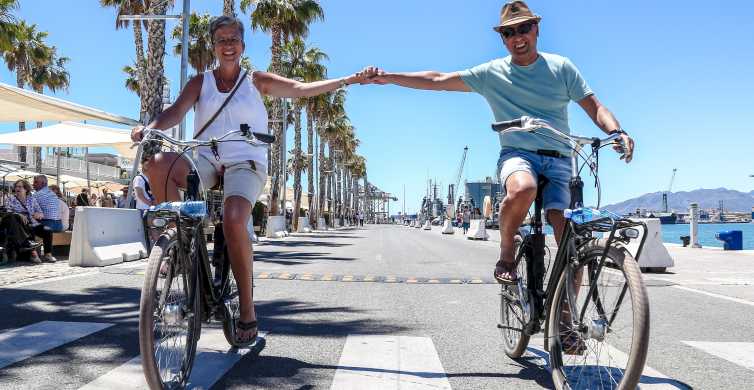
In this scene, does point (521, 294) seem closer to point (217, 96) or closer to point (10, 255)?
point (217, 96)

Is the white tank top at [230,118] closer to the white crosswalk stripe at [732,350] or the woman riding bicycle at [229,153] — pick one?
the woman riding bicycle at [229,153]

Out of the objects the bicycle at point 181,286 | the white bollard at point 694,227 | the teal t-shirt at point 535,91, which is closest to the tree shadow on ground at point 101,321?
the bicycle at point 181,286

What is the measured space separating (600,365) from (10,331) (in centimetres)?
410

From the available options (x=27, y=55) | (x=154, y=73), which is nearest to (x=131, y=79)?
(x=27, y=55)

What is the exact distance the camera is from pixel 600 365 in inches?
118

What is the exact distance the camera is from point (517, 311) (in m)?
4.01

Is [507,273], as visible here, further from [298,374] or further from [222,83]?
[222,83]

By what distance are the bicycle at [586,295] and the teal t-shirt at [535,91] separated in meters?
0.15

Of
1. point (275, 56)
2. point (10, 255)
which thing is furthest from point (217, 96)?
point (275, 56)

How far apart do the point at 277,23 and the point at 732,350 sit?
3141cm

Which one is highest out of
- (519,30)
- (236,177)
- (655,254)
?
(519,30)

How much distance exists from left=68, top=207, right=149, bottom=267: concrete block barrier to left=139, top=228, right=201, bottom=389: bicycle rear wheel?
25.6ft

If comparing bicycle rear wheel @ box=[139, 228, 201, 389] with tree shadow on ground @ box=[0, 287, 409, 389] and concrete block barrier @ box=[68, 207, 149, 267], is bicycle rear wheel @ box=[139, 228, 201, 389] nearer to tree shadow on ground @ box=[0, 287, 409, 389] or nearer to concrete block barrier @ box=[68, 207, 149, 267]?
tree shadow on ground @ box=[0, 287, 409, 389]

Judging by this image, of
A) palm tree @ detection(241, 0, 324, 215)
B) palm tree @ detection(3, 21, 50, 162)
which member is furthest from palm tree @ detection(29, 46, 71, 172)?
palm tree @ detection(241, 0, 324, 215)
